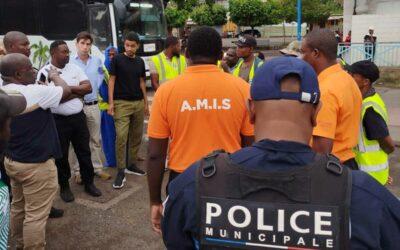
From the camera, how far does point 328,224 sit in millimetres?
1199

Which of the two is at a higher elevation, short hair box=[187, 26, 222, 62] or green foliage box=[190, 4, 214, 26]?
green foliage box=[190, 4, 214, 26]

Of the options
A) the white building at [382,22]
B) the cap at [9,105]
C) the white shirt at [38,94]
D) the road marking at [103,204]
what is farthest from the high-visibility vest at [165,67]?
the white building at [382,22]

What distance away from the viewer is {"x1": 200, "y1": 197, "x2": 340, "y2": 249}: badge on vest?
1.20 m

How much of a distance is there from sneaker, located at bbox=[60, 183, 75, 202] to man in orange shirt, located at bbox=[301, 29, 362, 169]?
3105 millimetres

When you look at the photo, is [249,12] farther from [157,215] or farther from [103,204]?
[157,215]

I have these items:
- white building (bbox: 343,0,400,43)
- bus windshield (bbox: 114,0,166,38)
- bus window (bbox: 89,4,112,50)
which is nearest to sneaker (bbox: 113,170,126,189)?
bus window (bbox: 89,4,112,50)

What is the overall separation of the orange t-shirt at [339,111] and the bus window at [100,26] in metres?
9.03

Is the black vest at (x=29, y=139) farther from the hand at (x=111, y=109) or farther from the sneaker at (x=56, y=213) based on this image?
the hand at (x=111, y=109)

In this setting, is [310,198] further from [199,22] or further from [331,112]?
[199,22]

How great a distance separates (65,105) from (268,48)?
2800 cm

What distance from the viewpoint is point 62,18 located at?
9953 mm

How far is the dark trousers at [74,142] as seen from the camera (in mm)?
4477

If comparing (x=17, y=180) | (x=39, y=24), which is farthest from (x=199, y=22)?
(x=17, y=180)

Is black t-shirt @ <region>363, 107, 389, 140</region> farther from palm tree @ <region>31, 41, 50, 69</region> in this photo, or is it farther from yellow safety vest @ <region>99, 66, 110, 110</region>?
palm tree @ <region>31, 41, 50, 69</region>
